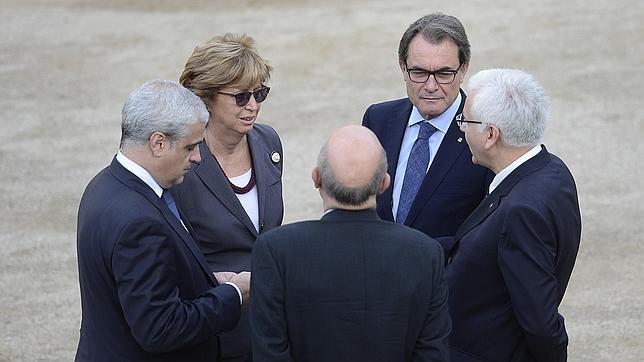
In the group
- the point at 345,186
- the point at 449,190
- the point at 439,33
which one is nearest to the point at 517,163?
the point at 449,190

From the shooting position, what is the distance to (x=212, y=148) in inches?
169

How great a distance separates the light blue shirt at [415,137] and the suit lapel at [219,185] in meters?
0.73

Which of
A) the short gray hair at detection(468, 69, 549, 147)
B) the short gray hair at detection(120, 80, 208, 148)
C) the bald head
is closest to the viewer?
the bald head

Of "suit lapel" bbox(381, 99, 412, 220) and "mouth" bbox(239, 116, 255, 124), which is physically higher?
"mouth" bbox(239, 116, 255, 124)

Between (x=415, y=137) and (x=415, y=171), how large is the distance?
0.62ft

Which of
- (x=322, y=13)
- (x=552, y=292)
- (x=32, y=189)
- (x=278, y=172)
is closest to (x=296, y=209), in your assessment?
(x=32, y=189)

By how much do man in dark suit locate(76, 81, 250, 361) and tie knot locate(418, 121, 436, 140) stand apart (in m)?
1.24

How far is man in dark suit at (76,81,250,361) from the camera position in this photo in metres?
3.39

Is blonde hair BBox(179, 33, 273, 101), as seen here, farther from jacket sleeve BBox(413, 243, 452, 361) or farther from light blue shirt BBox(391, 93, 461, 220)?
jacket sleeve BBox(413, 243, 452, 361)

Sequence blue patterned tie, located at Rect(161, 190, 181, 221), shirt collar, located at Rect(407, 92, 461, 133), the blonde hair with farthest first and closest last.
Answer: shirt collar, located at Rect(407, 92, 461, 133)
the blonde hair
blue patterned tie, located at Rect(161, 190, 181, 221)

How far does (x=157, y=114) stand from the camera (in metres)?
3.50

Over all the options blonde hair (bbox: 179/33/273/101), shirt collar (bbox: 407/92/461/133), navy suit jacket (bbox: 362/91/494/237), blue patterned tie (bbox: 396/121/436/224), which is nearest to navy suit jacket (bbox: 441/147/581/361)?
navy suit jacket (bbox: 362/91/494/237)

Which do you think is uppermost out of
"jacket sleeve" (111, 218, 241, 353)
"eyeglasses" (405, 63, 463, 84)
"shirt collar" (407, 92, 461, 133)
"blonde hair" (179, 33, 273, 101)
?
"blonde hair" (179, 33, 273, 101)

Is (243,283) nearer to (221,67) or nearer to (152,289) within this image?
(152,289)
